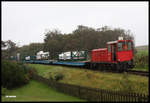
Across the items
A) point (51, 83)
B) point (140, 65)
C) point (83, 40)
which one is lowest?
point (51, 83)

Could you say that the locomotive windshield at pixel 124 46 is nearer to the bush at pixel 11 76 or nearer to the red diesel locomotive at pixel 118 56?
the red diesel locomotive at pixel 118 56

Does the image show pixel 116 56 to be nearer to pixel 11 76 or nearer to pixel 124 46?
pixel 124 46

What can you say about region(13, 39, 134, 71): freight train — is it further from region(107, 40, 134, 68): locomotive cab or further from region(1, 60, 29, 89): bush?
region(1, 60, 29, 89): bush

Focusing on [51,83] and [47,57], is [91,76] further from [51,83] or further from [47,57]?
[47,57]

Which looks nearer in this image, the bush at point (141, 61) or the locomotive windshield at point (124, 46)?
the locomotive windshield at point (124, 46)

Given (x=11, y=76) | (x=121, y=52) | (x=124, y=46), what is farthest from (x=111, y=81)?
(x=11, y=76)

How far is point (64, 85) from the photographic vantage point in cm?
1480

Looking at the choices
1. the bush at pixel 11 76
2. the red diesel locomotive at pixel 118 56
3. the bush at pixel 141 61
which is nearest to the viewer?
the red diesel locomotive at pixel 118 56

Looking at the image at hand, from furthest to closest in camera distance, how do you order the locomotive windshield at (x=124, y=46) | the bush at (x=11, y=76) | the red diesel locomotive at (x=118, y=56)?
the bush at (x=11, y=76), the locomotive windshield at (x=124, y=46), the red diesel locomotive at (x=118, y=56)

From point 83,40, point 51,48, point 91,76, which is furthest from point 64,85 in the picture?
point 51,48

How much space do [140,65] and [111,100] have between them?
397 inches

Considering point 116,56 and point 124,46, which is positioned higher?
point 124,46

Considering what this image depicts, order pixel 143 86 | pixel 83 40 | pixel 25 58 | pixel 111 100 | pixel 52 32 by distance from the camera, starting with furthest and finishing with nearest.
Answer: pixel 52 32, pixel 25 58, pixel 83 40, pixel 143 86, pixel 111 100

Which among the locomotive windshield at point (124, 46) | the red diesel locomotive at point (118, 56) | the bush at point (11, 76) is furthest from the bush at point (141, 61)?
the bush at point (11, 76)
